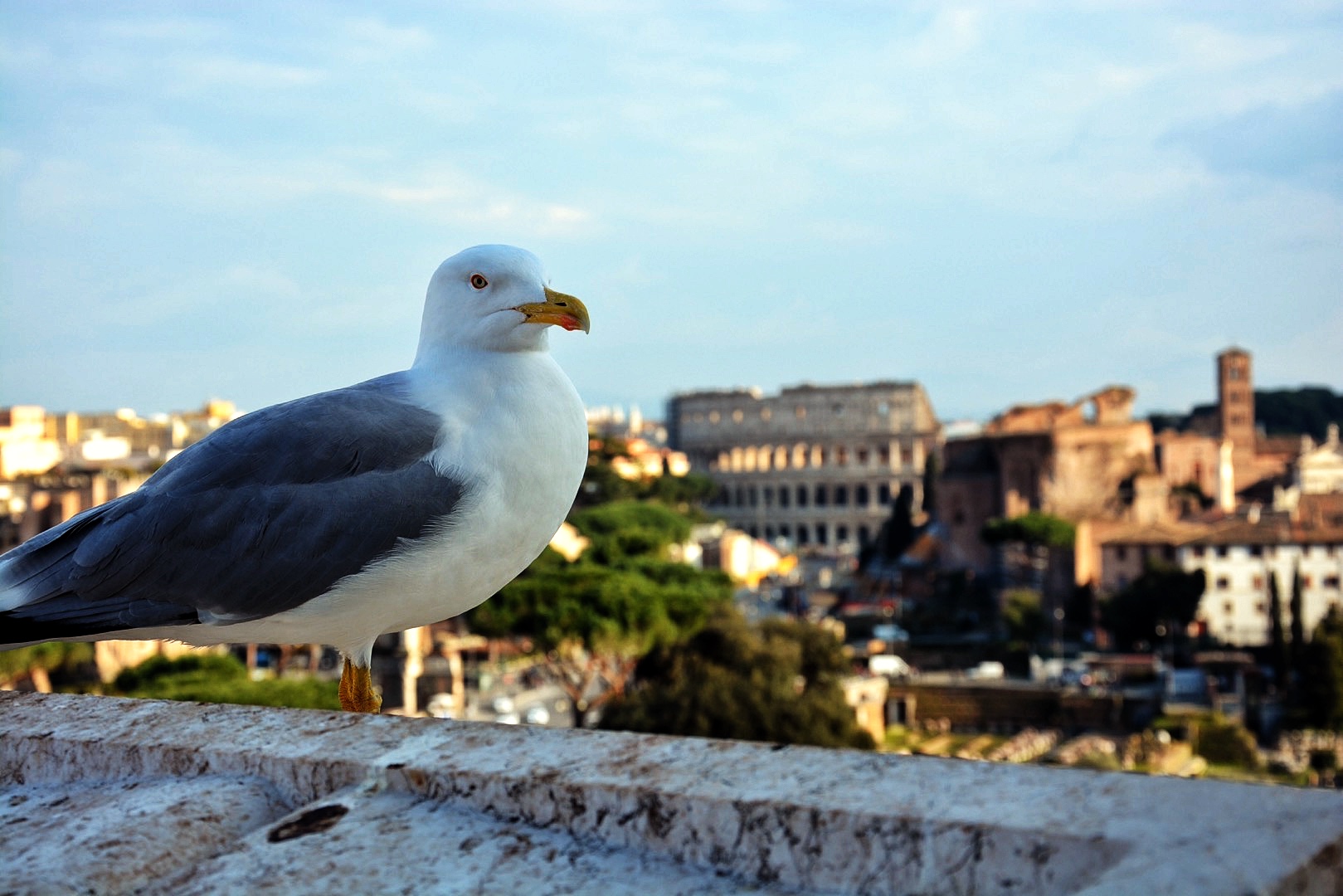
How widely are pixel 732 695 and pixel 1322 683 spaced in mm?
11151

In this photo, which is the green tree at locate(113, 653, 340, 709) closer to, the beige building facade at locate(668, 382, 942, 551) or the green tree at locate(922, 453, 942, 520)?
the green tree at locate(922, 453, 942, 520)

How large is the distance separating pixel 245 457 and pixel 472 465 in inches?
12.4

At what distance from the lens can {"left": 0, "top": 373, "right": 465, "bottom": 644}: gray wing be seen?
1.83 meters

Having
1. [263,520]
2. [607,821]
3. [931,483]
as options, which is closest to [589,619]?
[263,520]

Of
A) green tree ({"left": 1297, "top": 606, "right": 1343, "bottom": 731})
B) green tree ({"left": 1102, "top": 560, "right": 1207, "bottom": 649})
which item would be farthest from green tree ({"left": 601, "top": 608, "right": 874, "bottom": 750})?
green tree ({"left": 1102, "top": 560, "right": 1207, "bottom": 649})

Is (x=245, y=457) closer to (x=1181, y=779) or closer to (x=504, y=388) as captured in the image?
(x=504, y=388)

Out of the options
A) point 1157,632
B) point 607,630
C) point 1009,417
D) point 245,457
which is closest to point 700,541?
point 1009,417

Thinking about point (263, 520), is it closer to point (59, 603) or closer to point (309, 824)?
point (59, 603)

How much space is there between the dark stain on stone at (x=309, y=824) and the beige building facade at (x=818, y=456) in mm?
50221

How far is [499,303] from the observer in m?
1.88

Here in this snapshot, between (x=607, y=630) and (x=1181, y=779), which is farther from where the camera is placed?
(x=607, y=630)

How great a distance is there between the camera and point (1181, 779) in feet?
3.91

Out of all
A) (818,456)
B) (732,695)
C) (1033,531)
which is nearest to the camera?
(732,695)

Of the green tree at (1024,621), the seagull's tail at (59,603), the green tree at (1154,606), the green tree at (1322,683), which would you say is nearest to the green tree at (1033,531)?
the green tree at (1024,621)
